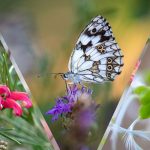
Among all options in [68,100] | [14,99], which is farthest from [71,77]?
[14,99]

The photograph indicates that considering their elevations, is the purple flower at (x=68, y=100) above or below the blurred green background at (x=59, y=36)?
below

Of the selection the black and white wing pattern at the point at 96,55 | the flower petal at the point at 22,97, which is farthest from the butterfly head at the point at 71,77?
the flower petal at the point at 22,97

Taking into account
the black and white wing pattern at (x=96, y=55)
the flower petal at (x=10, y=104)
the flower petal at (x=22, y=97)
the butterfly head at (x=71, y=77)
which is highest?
the black and white wing pattern at (x=96, y=55)

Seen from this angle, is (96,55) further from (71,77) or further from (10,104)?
(10,104)

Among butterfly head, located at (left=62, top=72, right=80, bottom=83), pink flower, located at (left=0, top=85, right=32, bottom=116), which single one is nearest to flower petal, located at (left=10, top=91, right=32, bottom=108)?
pink flower, located at (left=0, top=85, right=32, bottom=116)

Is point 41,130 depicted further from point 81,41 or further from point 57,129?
point 81,41

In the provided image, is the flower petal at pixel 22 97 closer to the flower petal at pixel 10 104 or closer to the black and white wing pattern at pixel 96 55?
the flower petal at pixel 10 104
